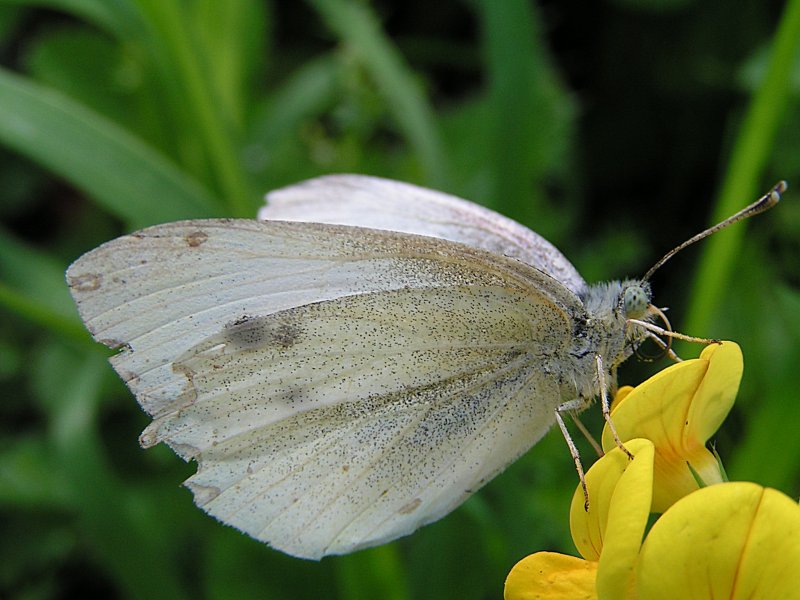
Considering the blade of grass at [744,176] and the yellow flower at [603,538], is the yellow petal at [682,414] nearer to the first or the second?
the yellow flower at [603,538]

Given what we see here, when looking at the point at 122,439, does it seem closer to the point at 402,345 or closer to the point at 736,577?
the point at 402,345

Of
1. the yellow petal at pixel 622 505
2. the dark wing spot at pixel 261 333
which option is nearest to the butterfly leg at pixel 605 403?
the yellow petal at pixel 622 505

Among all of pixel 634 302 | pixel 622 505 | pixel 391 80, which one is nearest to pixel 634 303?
pixel 634 302

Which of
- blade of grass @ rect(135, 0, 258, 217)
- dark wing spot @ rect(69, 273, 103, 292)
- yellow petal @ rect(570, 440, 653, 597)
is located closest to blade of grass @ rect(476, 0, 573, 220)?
blade of grass @ rect(135, 0, 258, 217)

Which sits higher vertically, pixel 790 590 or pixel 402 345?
pixel 402 345

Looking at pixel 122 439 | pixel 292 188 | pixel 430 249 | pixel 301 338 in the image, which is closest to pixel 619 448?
pixel 430 249

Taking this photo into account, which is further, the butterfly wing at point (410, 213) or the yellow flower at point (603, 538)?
the butterfly wing at point (410, 213)
